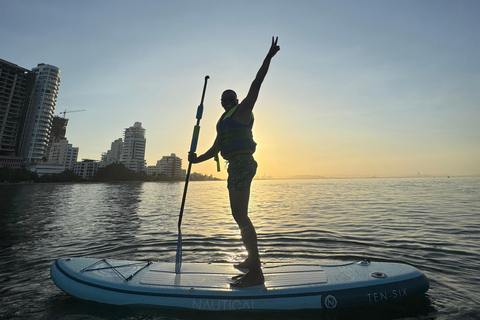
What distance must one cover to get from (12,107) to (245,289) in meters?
159

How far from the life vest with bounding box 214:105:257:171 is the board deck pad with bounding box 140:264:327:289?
2.29 metres

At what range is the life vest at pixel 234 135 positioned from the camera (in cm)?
445

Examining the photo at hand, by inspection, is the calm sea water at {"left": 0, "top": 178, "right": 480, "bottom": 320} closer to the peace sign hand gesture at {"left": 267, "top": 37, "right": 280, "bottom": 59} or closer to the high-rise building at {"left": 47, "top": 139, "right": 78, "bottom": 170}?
the peace sign hand gesture at {"left": 267, "top": 37, "right": 280, "bottom": 59}

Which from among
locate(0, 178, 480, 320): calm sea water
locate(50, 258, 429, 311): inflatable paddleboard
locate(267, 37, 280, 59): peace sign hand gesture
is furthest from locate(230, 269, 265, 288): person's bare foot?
locate(267, 37, 280, 59): peace sign hand gesture

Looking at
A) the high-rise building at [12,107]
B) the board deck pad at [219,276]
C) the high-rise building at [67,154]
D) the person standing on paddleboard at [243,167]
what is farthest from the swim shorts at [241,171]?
the high-rise building at [67,154]

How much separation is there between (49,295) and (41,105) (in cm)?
16175

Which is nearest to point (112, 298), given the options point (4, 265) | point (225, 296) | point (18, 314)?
point (18, 314)

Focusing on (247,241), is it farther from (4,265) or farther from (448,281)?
(4,265)

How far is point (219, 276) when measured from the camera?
4.73m

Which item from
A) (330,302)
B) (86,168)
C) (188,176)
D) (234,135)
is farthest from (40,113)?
Answer: (330,302)

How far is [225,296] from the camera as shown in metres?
4.02

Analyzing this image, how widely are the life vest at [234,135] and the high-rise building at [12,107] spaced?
472 ft

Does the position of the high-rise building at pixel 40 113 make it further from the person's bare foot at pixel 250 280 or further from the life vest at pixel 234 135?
the person's bare foot at pixel 250 280

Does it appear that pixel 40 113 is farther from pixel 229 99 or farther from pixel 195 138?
pixel 229 99
